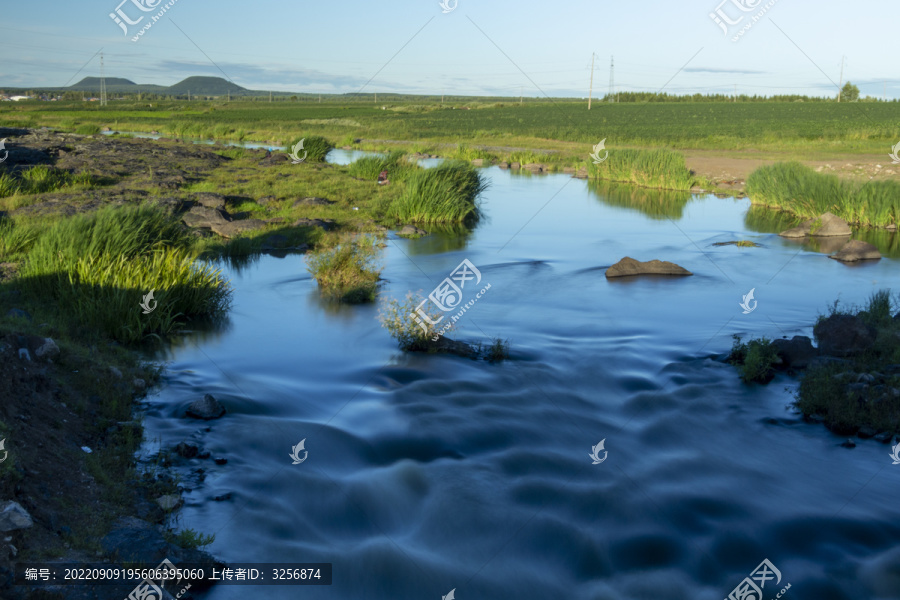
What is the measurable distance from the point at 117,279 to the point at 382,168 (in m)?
20.6

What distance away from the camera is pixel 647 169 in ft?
108

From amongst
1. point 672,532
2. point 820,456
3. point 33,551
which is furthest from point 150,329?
point 820,456

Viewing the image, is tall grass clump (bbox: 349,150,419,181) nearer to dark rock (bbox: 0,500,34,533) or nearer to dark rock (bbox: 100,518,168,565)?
dark rock (bbox: 100,518,168,565)

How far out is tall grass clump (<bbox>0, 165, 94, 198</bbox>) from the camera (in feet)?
71.9

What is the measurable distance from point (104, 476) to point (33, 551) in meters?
1.44

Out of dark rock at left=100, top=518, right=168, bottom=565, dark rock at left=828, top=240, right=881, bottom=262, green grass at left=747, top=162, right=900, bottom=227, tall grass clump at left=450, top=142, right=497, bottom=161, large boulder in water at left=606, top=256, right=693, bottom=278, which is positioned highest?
tall grass clump at left=450, top=142, right=497, bottom=161

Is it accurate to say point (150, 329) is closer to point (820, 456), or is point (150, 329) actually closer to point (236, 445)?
point (236, 445)

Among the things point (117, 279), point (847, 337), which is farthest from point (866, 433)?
point (117, 279)

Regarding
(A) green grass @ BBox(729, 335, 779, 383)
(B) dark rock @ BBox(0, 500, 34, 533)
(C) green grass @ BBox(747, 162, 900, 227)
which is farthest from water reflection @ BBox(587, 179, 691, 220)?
(B) dark rock @ BBox(0, 500, 34, 533)

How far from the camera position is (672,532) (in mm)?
6586

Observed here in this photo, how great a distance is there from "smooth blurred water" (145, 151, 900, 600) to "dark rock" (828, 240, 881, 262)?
5.94m

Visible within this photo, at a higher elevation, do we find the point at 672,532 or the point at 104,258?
the point at 104,258

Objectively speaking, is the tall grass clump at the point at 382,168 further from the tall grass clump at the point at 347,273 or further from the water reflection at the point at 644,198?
the tall grass clump at the point at 347,273

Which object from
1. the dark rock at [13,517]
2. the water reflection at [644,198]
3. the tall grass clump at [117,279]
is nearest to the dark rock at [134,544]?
the dark rock at [13,517]
